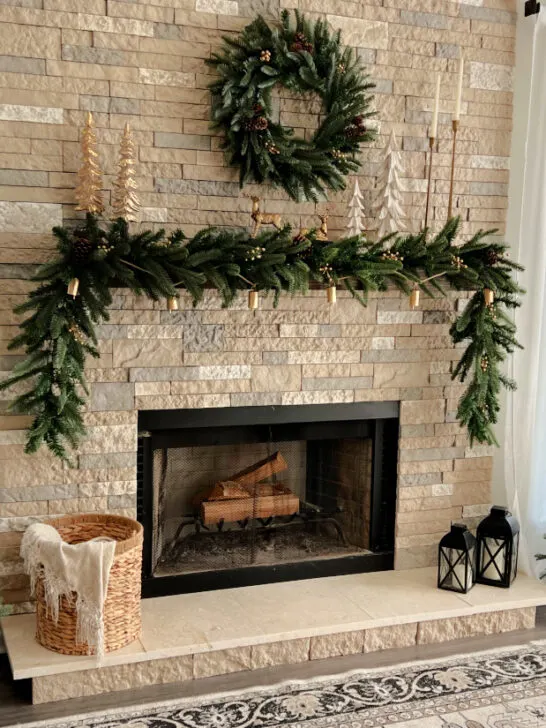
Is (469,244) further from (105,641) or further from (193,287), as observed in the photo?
(105,641)

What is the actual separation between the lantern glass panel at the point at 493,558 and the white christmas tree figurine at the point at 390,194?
1.19 meters

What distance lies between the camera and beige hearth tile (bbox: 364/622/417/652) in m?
2.79

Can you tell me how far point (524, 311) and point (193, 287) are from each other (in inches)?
54.3

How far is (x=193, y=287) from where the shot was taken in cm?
252

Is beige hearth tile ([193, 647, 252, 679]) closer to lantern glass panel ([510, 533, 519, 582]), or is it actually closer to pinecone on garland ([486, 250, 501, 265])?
lantern glass panel ([510, 533, 519, 582])

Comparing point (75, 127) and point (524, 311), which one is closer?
point (75, 127)

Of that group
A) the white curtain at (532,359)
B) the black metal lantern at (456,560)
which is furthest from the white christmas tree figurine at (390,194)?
the black metal lantern at (456,560)

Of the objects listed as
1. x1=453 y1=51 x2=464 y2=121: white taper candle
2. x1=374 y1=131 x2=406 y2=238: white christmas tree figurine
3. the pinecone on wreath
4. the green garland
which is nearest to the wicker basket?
the green garland

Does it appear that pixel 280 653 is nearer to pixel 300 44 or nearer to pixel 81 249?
pixel 81 249

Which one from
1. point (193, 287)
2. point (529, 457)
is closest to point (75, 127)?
point (193, 287)

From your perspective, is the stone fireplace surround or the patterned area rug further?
the stone fireplace surround

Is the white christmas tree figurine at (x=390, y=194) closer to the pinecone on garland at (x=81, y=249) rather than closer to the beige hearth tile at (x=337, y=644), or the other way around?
the pinecone on garland at (x=81, y=249)

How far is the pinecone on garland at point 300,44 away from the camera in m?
2.70

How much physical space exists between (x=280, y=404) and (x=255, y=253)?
62cm
